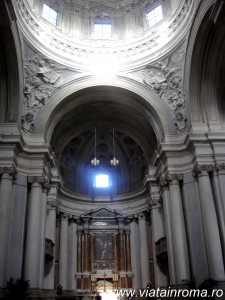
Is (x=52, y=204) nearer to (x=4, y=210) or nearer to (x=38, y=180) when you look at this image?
(x=38, y=180)

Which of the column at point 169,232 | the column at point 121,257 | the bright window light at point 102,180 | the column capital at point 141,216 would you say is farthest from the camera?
the bright window light at point 102,180

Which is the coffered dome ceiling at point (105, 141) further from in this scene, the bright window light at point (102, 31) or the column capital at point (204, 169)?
the column capital at point (204, 169)

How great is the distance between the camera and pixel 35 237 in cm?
1488

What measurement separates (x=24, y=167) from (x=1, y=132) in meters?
1.96

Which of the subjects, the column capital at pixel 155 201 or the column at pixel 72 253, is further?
the column at pixel 72 253

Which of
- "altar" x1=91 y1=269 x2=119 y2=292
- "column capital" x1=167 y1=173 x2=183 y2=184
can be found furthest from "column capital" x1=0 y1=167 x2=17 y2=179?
"altar" x1=91 y1=269 x2=119 y2=292

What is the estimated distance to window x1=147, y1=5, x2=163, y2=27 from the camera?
65.3ft

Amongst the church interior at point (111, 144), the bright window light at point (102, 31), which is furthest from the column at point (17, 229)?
the bright window light at point (102, 31)

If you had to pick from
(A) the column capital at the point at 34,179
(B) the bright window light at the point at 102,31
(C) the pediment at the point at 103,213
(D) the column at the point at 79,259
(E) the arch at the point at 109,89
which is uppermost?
(B) the bright window light at the point at 102,31

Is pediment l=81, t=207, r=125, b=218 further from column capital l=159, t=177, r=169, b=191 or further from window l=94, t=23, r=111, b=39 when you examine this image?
window l=94, t=23, r=111, b=39

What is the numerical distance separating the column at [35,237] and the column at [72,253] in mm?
7384

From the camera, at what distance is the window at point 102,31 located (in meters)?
20.9

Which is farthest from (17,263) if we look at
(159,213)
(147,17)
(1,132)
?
(147,17)

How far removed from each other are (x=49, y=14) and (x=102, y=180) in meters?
12.4
